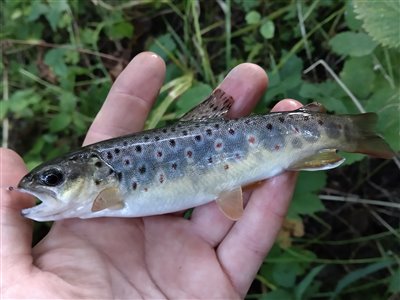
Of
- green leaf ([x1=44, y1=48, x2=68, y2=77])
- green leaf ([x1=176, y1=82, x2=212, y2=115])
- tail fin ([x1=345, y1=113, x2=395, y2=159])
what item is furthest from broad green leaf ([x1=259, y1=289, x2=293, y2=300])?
green leaf ([x1=44, y1=48, x2=68, y2=77])

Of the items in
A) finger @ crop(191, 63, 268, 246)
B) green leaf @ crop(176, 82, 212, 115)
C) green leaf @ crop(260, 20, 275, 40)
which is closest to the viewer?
finger @ crop(191, 63, 268, 246)

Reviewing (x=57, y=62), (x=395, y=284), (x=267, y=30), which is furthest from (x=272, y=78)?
(x=57, y=62)

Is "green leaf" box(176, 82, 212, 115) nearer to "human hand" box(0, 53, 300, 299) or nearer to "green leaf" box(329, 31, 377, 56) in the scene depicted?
"human hand" box(0, 53, 300, 299)

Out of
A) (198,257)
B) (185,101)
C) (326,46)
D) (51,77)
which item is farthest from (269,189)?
(51,77)

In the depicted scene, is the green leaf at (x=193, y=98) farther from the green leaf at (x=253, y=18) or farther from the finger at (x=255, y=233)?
the green leaf at (x=253, y=18)

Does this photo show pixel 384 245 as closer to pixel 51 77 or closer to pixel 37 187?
pixel 37 187

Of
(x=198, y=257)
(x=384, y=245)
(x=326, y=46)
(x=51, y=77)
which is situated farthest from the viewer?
(x=51, y=77)

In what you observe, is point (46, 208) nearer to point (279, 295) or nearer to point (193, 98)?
point (193, 98)
